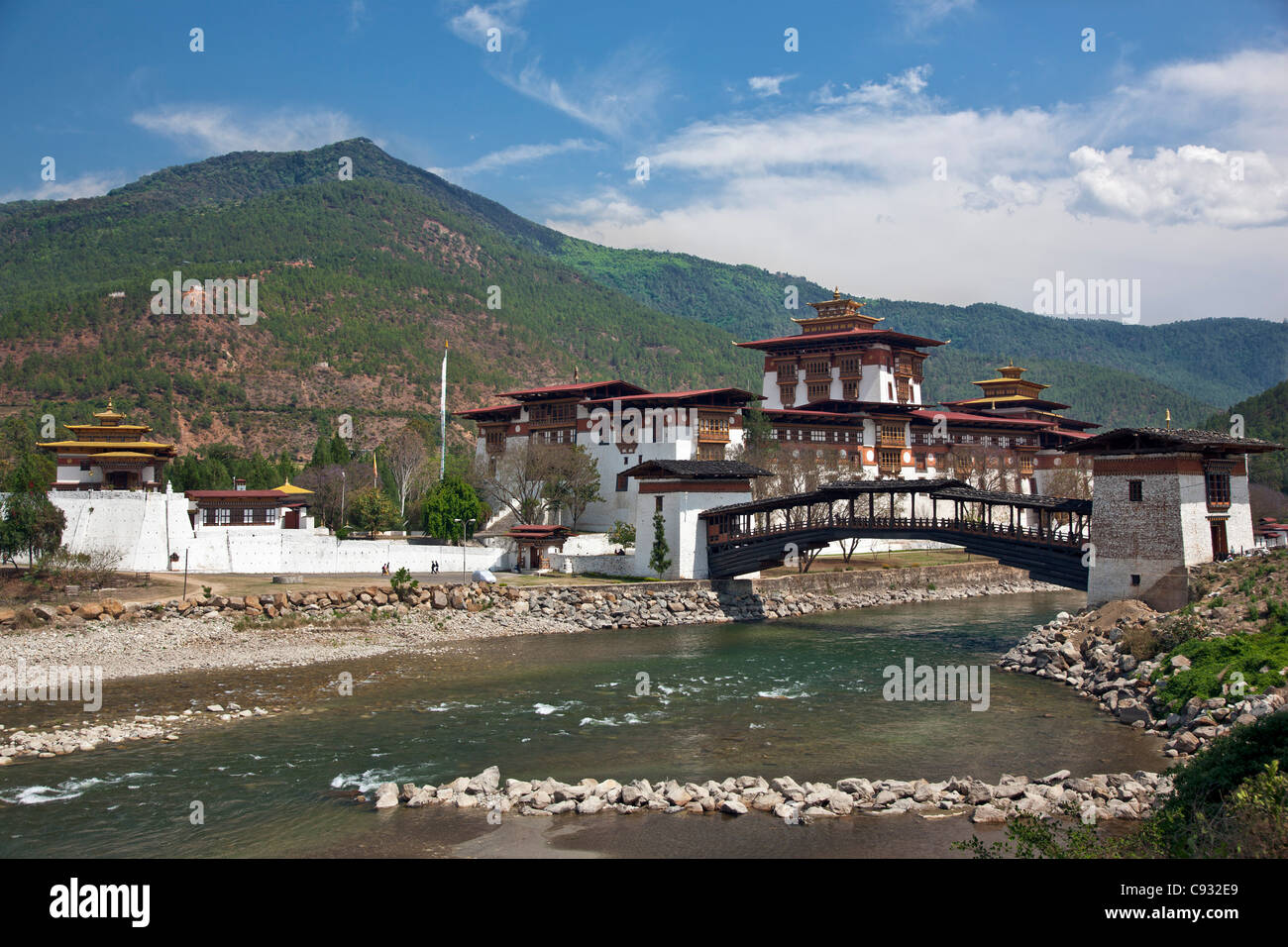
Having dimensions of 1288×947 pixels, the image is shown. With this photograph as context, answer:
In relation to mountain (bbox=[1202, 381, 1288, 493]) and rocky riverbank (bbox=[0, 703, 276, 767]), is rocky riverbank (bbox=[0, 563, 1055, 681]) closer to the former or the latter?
rocky riverbank (bbox=[0, 703, 276, 767])

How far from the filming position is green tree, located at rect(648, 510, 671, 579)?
2237 inches

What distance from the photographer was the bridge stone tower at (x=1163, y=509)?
3756cm

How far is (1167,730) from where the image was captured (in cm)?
2708

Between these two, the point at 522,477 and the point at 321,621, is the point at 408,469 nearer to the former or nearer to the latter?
the point at 522,477

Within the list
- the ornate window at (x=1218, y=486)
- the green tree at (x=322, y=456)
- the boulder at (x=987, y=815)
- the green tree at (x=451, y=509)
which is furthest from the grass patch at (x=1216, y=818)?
the green tree at (x=322, y=456)

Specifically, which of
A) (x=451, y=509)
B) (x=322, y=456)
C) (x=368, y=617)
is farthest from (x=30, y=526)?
(x=322, y=456)

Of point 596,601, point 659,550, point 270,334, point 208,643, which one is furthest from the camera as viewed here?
point 270,334

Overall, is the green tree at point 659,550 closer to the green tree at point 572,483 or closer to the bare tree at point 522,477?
the green tree at point 572,483

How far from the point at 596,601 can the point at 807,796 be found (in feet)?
102

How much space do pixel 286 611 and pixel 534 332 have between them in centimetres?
13555

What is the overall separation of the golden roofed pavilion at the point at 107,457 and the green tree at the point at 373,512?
41.0ft

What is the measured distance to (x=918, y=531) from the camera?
50656 millimetres

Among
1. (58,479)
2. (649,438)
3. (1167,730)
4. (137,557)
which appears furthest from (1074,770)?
(58,479)
